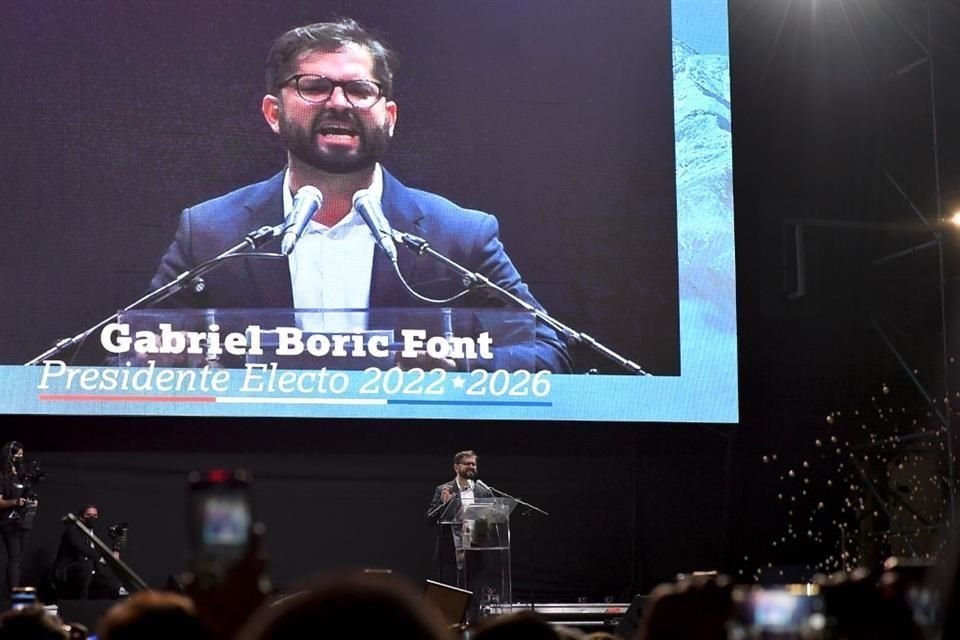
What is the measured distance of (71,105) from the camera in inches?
298

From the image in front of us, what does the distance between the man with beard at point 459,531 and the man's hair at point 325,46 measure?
224 cm

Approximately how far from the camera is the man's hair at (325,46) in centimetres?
783

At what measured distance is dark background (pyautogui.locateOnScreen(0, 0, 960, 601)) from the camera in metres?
8.05

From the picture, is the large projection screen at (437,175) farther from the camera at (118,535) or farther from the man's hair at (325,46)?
the camera at (118,535)

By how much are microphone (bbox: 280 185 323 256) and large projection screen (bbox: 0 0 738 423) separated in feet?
0.80

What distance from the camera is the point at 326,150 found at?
308 inches

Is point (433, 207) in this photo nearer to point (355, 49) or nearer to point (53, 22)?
point (355, 49)

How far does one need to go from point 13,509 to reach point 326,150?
2.62 metres

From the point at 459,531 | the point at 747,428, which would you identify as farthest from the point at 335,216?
the point at 747,428

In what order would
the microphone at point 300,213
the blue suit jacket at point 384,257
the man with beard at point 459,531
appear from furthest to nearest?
1. the microphone at point 300,213
2. the blue suit jacket at point 384,257
3. the man with beard at point 459,531

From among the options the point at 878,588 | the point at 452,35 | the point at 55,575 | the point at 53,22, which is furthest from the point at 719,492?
the point at 878,588

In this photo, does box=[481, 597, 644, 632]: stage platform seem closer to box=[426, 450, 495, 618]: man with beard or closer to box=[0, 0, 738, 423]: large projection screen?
box=[426, 450, 495, 618]: man with beard

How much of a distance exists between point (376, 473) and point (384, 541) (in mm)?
410

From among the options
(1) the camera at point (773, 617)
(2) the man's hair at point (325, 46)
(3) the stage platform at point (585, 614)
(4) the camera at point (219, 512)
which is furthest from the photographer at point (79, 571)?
(1) the camera at point (773, 617)
